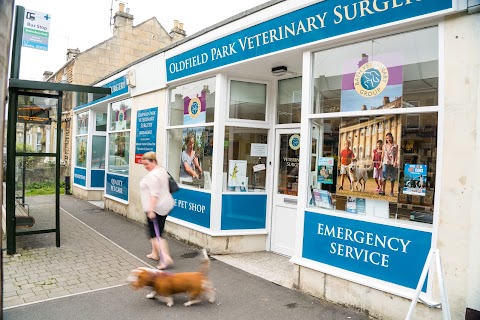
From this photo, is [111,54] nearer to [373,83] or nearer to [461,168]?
[373,83]

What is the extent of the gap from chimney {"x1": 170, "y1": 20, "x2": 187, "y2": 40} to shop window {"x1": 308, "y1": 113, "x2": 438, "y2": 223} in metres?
16.0

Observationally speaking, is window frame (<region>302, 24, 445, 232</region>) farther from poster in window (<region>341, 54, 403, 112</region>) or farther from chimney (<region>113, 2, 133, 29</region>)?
chimney (<region>113, 2, 133, 29</region>)

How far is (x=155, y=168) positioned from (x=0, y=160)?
2300mm

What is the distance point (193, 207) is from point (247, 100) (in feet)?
7.33

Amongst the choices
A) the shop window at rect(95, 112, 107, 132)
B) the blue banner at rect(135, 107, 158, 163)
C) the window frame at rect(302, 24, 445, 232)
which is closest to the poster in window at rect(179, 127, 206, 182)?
the blue banner at rect(135, 107, 158, 163)

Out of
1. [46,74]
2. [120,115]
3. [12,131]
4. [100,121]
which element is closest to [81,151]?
[100,121]

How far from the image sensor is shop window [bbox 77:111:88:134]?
13.2 meters

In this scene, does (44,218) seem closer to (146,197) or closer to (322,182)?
(146,197)

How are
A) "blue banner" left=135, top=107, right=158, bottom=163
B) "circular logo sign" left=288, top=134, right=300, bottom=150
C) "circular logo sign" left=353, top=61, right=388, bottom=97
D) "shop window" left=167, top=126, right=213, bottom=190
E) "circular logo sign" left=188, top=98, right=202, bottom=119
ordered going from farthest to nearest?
"blue banner" left=135, top=107, right=158, bottom=163 → "circular logo sign" left=188, top=98, right=202, bottom=119 → "shop window" left=167, top=126, right=213, bottom=190 → "circular logo sign" left=288, top=134, right=300, bottom=150 → "circular logo sign" left=353, top=61, right=388, bottom=97

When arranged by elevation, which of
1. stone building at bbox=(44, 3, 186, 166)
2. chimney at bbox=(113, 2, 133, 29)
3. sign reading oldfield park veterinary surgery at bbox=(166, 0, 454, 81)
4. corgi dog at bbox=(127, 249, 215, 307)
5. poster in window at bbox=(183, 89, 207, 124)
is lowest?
corgi dog at bbox=(127, 249, 215, 307)

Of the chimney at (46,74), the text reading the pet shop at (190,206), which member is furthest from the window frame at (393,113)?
the chimney at (46,74)

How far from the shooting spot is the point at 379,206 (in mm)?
4148

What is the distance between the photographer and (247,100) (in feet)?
21.5

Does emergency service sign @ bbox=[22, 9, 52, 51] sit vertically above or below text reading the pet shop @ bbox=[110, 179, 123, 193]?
above
